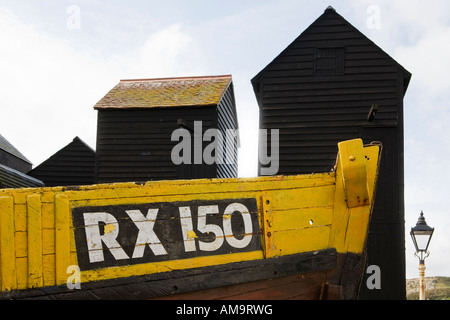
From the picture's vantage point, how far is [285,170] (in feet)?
42.3

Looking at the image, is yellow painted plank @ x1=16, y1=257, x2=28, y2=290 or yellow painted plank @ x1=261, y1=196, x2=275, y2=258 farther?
yellow painted plank @ x1=261, y1=196, x2=275, y2=258

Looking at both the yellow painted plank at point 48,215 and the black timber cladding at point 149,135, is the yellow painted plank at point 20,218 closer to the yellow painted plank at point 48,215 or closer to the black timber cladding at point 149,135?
the yellow painted plank at point 48,215

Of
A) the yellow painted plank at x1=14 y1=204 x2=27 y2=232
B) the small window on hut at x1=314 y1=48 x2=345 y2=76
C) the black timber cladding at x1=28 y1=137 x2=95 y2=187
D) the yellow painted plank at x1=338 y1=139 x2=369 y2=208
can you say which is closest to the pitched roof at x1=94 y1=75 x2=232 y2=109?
the black timber cladding at x1=28 y1=137 x2=95 y2=187

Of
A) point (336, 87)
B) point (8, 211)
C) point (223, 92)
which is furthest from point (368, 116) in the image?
point (8, 211)

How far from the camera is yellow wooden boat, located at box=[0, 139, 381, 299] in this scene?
5.16 metres

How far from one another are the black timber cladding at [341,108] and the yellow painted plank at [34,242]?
328 inches

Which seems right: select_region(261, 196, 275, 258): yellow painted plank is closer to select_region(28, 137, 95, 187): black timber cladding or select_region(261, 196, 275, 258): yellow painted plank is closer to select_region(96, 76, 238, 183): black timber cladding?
select_region(96, 76, 238, 183): black timber cladding

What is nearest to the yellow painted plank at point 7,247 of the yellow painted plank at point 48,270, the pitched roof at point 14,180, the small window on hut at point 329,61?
the yellow painted plank at point 48,270

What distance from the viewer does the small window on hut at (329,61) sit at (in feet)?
43.6

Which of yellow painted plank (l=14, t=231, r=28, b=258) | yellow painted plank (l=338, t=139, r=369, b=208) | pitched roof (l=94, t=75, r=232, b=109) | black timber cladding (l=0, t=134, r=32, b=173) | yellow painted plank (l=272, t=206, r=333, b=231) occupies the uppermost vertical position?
pitched roof (l=94, t=75, r=232, b=109)

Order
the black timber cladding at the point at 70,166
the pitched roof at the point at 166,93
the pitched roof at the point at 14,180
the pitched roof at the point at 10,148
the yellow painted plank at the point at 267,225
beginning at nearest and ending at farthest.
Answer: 1. the yellow painted plank at the point at 267,225
2. the pitched roof at the point at 166,93
3. the pitched roof at the point at 14,180
4. the black timber cladding at the point at 70,166
5. the pitched roof at the point at 10,148

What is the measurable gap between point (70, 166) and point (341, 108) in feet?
31.6

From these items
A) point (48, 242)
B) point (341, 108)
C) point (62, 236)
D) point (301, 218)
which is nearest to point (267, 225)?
point (301, 218)

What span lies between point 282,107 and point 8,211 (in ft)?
29.4
